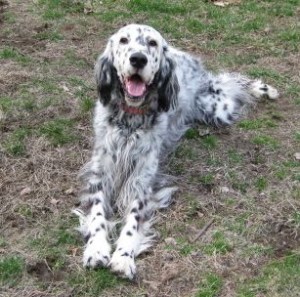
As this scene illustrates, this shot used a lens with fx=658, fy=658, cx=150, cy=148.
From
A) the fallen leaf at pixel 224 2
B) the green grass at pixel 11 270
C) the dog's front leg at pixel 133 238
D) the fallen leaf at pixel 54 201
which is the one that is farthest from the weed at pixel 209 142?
the fallen leaf at pixel 224 2

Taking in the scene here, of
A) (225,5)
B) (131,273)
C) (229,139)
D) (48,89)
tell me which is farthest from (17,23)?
(131,273)

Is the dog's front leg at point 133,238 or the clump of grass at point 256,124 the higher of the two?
the dog's front leg at point 133,238

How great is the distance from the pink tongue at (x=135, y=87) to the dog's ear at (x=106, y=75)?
28 centimetres

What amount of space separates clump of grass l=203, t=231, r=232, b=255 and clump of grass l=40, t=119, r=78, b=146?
178 cm

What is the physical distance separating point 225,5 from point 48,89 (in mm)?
3405

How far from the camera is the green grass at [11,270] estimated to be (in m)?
4.30

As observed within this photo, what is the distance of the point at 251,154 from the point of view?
19.2 ft

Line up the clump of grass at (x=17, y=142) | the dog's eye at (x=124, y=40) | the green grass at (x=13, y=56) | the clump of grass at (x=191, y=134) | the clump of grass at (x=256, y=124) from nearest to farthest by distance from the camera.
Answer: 1. the dog's eye at (x=124, y=40)
2. the clump of grass at (x=17, y=142)
3. the clump of grass at (x=191, y=134)
4. the clump of grass at (x=256, y=124)
5. the green grass at (x=13, y=56)

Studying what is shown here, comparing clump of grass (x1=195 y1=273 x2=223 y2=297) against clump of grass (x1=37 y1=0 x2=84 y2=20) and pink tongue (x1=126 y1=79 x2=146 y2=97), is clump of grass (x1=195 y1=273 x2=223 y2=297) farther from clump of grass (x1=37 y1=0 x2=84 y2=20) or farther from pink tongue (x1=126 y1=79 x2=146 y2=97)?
clump of grass (x1=37 y1=0 x2=84 y2=20)

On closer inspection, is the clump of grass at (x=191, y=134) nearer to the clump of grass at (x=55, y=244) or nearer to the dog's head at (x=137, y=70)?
the dog's head at (x=137, y=70)

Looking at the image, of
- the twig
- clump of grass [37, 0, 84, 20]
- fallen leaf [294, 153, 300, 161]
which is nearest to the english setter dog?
the twig

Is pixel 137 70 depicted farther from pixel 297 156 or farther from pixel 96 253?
pixel 297 156

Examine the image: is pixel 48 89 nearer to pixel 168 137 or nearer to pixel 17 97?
pixel 17 97

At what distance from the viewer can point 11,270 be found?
4.37 m
